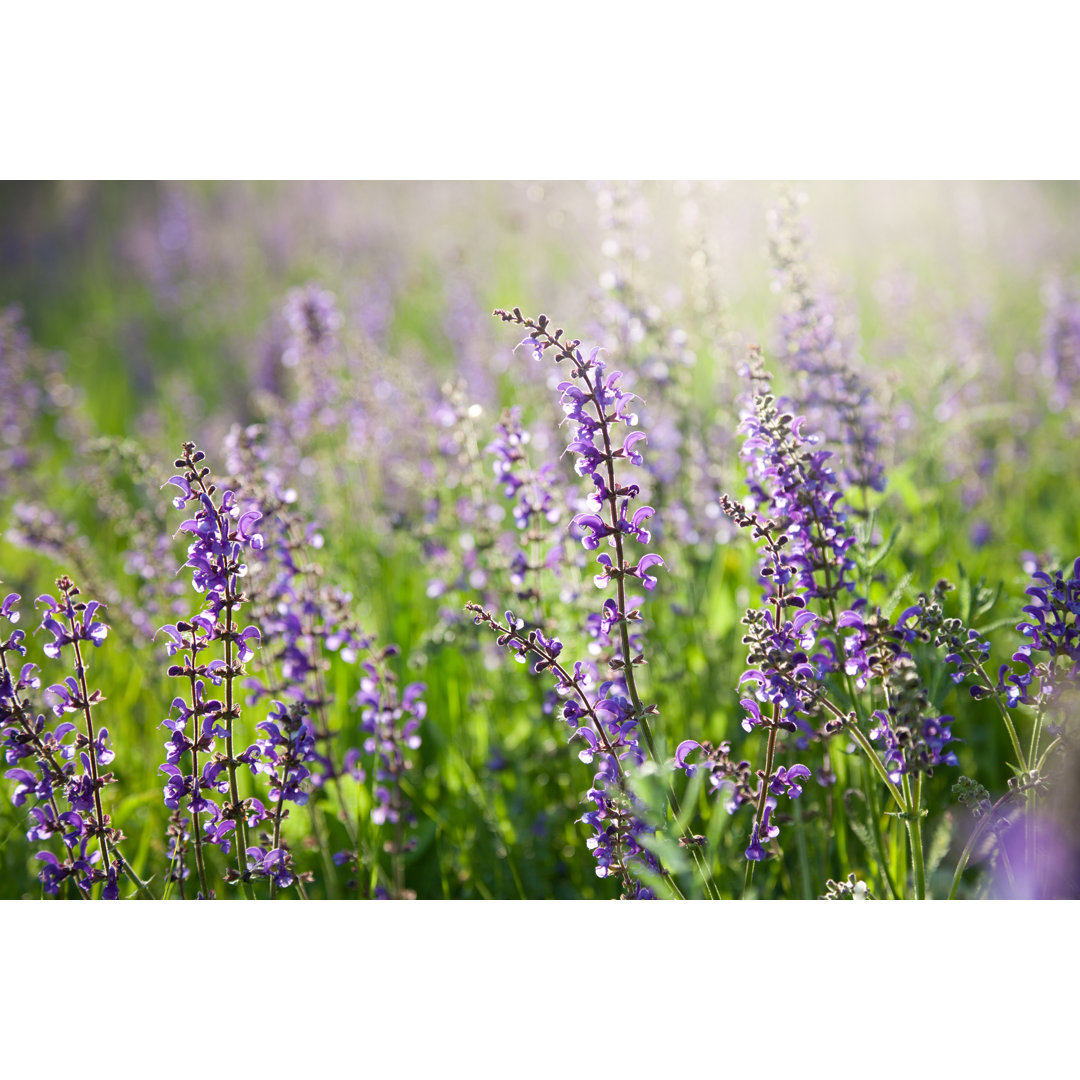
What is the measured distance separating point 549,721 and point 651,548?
2.44 feet

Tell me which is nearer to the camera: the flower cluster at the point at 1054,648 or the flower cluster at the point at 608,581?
the flower cluster at the point at 608,581

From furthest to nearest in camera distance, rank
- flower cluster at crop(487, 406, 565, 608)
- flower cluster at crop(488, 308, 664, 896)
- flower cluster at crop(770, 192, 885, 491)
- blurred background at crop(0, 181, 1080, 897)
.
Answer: blurred background at crop(0, 181, 1080, 897) → flower cluster at crop(770, 192, 885, 491) → flower cluster at crop(487, 406, 565, 608) → flower cluster at crop(488, 308, 664, 896)

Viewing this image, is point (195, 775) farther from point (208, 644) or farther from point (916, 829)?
point (916, 829)

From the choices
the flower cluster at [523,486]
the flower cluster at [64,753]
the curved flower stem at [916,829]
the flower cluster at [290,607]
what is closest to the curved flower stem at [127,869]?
the flower cluster at [64,753]

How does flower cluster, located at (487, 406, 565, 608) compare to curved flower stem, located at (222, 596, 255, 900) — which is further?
flower cluster, located at (487, 406, 565, 608)

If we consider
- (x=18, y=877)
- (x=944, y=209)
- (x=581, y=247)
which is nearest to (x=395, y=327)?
(x=581, y=247)

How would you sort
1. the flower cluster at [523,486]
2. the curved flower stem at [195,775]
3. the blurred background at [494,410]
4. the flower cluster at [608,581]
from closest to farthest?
the flower cluster at [608,581]
the curved flower stem at [195,775]
the flower cluster at [523,486]
the blurred background at [494,410]

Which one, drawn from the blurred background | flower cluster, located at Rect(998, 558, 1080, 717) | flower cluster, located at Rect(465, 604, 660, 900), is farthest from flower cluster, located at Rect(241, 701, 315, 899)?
flower cluster, located at Rect(998, 558, 1080, 717)

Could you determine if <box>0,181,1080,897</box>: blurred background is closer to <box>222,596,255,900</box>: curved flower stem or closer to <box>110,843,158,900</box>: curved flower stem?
<box>222,596,255,900</box>: curved flower stem

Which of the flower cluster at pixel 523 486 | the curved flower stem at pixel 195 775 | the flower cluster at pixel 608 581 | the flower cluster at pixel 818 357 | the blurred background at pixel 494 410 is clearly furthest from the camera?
the blurred background at pixel 494 410

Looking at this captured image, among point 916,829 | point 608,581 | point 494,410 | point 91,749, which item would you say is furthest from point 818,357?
point 91,749

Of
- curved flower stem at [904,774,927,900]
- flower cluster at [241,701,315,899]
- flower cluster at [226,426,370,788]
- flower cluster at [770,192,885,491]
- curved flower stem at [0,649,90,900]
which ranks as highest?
flower cluster at [770,192,885,491]

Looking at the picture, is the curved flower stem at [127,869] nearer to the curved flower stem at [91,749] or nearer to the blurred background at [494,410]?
the curved flower stem at [91,749]

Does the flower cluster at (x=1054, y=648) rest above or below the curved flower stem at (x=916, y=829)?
above
